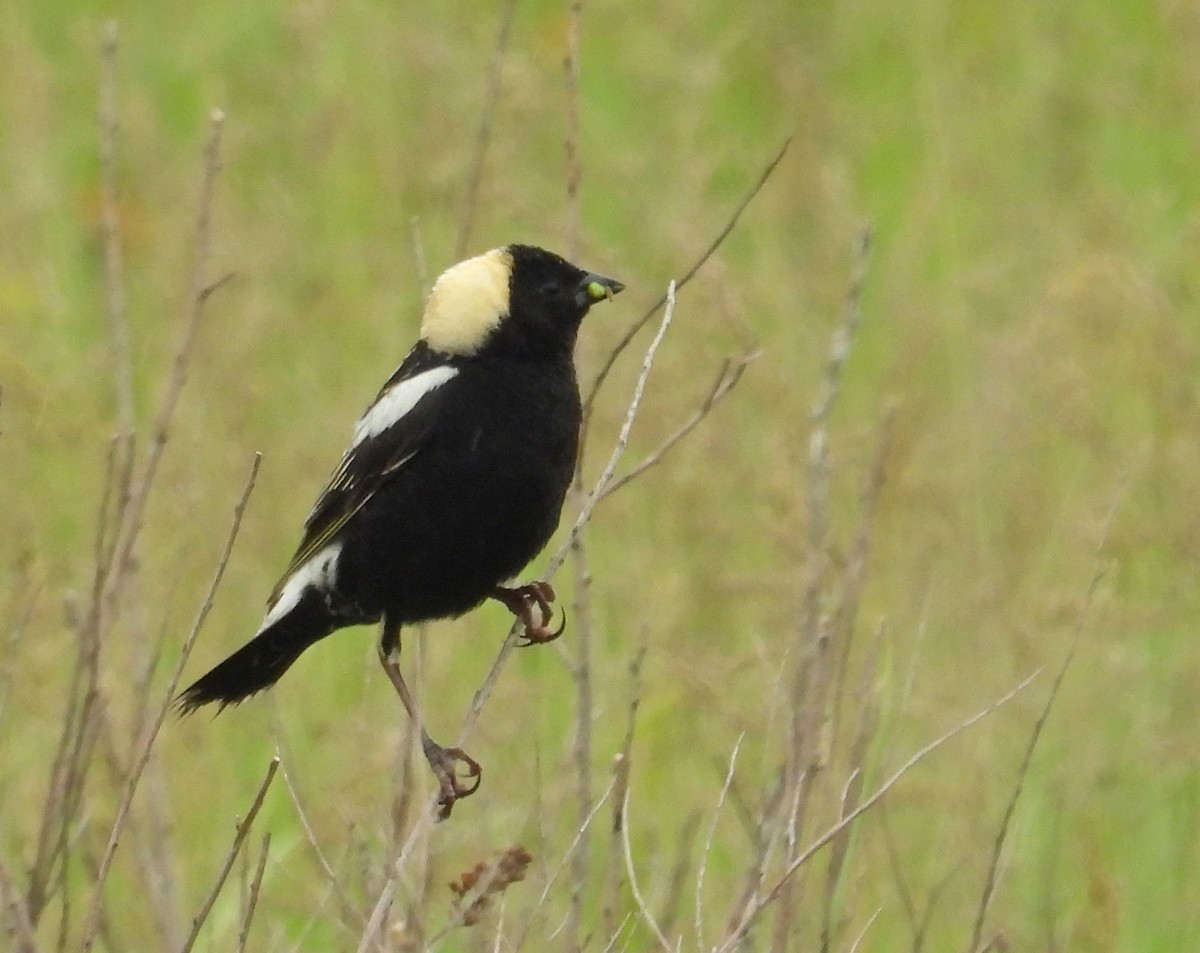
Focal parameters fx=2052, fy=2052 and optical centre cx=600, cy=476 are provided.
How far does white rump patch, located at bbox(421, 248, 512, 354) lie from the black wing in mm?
36

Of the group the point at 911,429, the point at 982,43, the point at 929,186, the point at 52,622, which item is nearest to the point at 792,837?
the point at 52,622

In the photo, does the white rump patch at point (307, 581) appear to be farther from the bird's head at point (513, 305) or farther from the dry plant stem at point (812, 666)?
the dry plant stem at point (812, 666)

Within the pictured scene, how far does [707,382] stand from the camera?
4.63 metres

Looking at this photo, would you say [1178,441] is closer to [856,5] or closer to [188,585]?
[188,585]

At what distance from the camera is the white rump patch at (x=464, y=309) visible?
137 inches

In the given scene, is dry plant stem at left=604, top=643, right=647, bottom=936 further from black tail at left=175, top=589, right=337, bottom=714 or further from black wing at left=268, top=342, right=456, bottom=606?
black tail at left=175, top=589, right=337, bottom=714

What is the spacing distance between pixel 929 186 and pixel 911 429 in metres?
1.15

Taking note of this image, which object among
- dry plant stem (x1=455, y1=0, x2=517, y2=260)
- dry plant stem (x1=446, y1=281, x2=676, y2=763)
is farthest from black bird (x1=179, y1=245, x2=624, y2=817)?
dry plant stem (x1=446, y1=281, x2=676, y2=763)

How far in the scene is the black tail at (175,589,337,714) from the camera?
3.52 metres

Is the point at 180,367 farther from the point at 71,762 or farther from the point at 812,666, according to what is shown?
the point at 812,666

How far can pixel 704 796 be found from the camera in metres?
3.81

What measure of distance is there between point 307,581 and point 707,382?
1.36 metres

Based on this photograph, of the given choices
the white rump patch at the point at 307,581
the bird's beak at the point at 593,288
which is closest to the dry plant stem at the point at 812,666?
the bird's beak at the point at 593,288

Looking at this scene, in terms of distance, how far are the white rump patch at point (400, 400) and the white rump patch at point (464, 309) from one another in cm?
5
